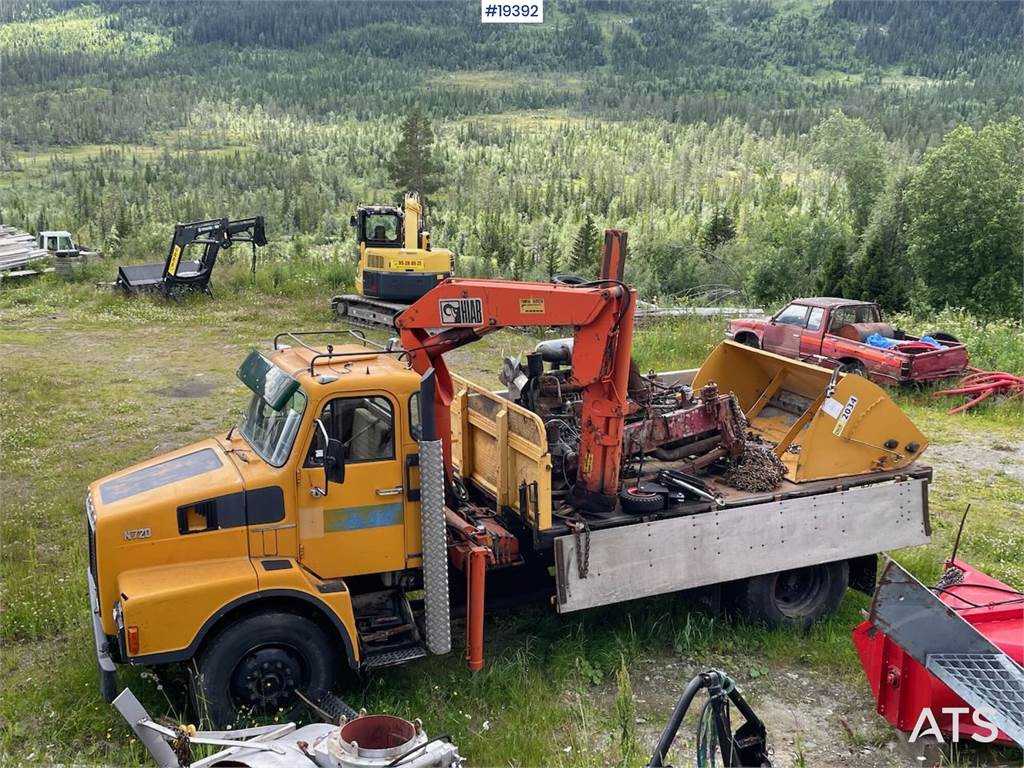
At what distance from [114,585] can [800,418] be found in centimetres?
634

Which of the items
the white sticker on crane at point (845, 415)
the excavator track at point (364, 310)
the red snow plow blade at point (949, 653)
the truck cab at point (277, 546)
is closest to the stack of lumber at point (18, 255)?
the excavator track at point (364, 310)

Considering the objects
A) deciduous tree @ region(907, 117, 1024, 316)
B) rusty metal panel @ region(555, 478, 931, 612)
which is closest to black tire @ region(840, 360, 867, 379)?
rusty metal panel @ region(555, 478, 931, 612)

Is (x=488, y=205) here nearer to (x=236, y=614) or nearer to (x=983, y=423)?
(x=983, y=423)

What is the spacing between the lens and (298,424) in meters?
6.54

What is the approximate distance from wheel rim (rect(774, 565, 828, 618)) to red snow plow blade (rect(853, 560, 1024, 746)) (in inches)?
47.1

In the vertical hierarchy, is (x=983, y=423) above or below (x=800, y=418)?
below

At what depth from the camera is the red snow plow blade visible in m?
5.31

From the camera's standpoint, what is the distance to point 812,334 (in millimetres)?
18266

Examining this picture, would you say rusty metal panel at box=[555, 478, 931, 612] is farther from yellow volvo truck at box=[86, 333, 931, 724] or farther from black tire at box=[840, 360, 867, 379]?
→ black tire at box=[840, 360, 867, 379]

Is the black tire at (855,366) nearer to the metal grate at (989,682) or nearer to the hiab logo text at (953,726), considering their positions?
the hiab logo text at (953,726)

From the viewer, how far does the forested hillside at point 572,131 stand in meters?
33.5

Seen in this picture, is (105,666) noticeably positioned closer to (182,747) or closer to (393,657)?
(182,747)

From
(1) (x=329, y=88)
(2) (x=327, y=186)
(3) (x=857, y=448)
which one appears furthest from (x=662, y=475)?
(1) (x=329, y=88)

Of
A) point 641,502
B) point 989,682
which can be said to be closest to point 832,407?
point 641,502
